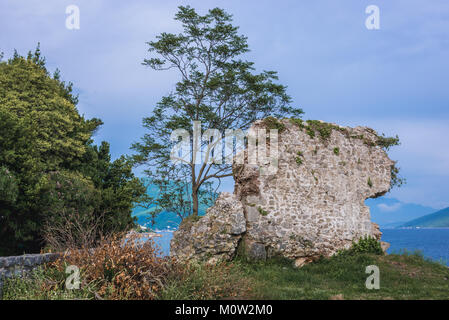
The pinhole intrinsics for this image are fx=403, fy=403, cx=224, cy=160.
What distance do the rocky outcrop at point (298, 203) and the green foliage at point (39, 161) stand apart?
5608 millimetres

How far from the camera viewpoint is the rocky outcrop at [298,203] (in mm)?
12461

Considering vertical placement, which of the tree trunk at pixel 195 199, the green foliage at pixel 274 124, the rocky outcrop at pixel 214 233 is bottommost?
the rocky outcrop at pixel 214 233

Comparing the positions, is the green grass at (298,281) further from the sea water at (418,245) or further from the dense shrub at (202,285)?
the sea water at (418,245)

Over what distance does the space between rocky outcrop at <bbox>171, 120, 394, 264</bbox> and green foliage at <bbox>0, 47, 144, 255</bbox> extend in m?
5.61

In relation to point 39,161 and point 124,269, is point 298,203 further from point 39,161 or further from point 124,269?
point 39,161

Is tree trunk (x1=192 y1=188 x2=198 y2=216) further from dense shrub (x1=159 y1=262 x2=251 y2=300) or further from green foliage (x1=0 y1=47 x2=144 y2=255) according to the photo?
dense shrub (x1=159 y1=262 x2=251 y2=300)

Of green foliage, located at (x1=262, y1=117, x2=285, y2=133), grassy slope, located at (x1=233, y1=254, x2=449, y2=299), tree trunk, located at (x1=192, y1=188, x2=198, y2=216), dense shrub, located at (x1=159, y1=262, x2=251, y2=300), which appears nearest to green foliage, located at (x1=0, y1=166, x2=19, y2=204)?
dense shrub, located at (x1=159, y1=262, x2=251, y2=300)

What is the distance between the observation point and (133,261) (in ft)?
28.3

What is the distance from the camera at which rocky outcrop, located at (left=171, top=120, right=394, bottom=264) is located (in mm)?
12461

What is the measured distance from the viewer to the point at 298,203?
13086 mm

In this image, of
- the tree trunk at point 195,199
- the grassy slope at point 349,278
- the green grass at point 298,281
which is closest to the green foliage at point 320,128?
the green grass at point 298,281
